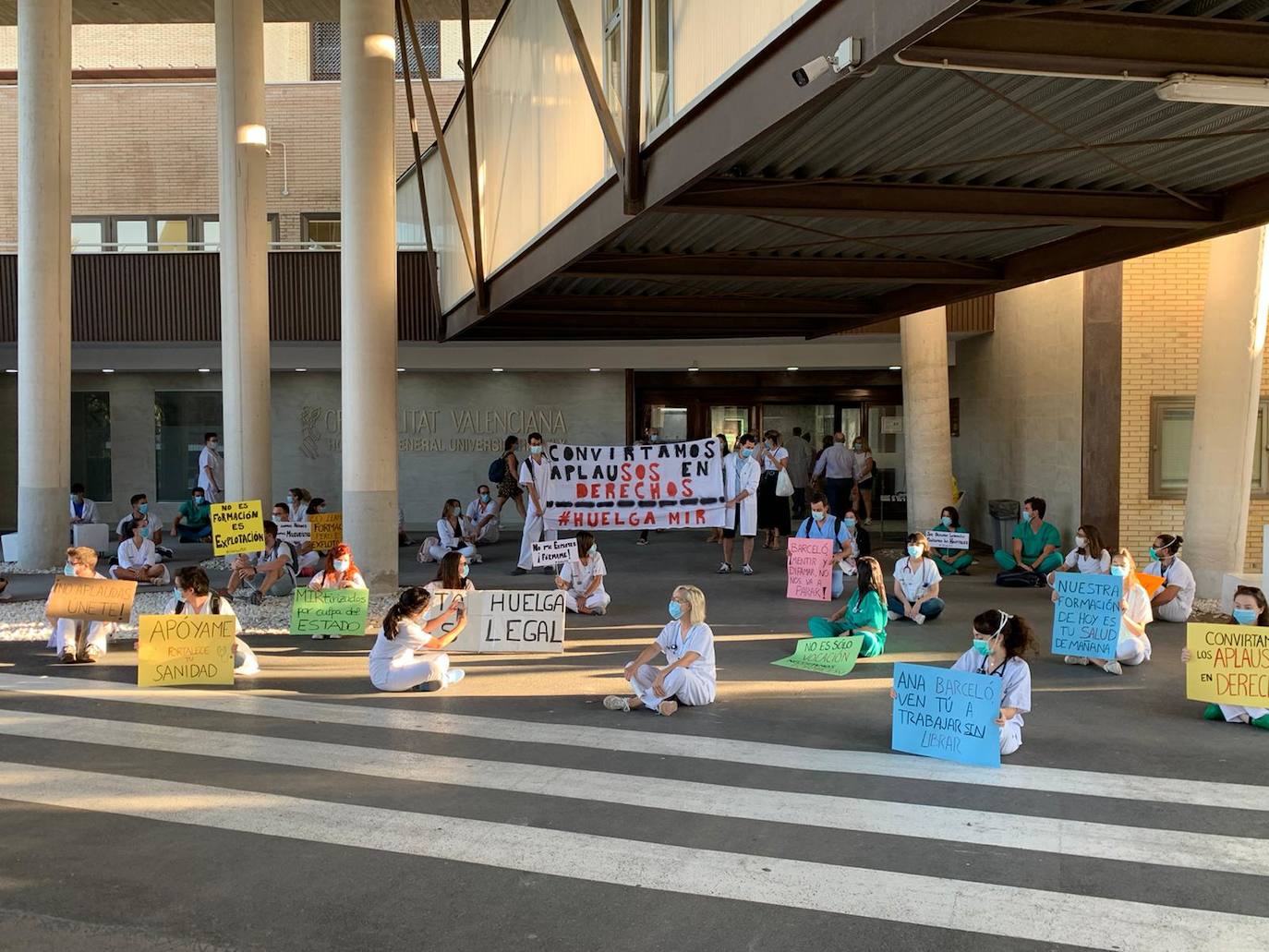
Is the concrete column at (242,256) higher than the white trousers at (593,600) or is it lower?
higher

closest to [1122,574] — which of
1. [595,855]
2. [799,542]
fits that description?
[799,542]

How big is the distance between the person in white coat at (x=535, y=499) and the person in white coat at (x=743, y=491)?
2843 millimetres

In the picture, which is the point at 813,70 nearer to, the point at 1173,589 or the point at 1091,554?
the point at 1091,554

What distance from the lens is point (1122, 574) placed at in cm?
1226

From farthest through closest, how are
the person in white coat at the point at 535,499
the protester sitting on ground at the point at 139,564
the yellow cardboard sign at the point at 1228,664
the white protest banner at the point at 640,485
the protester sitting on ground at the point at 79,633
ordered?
the white protest banner at the point at 640,485, the person in white coat at the point at 535,499, the protester sitting on ground at the point at 139,564, the protester sitting on ground at the point at 79,633, the yellow cardboard sign at the point at 1228,664

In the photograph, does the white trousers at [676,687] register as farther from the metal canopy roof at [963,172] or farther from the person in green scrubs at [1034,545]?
the person in green scrubs at [1034,545]

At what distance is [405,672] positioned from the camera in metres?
10.8

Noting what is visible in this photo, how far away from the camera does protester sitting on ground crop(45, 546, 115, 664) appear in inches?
485

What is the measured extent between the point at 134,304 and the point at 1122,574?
21.0 metres

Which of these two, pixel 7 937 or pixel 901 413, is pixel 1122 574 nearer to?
pixel 7 937

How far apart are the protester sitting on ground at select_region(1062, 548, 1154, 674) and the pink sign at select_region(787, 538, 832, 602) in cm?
411

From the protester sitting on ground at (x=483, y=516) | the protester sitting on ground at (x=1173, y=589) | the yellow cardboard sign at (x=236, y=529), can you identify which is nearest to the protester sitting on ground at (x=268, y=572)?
the yellow cardboard sign at (x=236, y=529)

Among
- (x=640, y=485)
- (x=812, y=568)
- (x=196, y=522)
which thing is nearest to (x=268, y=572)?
(x=640, y=485)

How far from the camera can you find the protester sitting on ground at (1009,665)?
877cm
